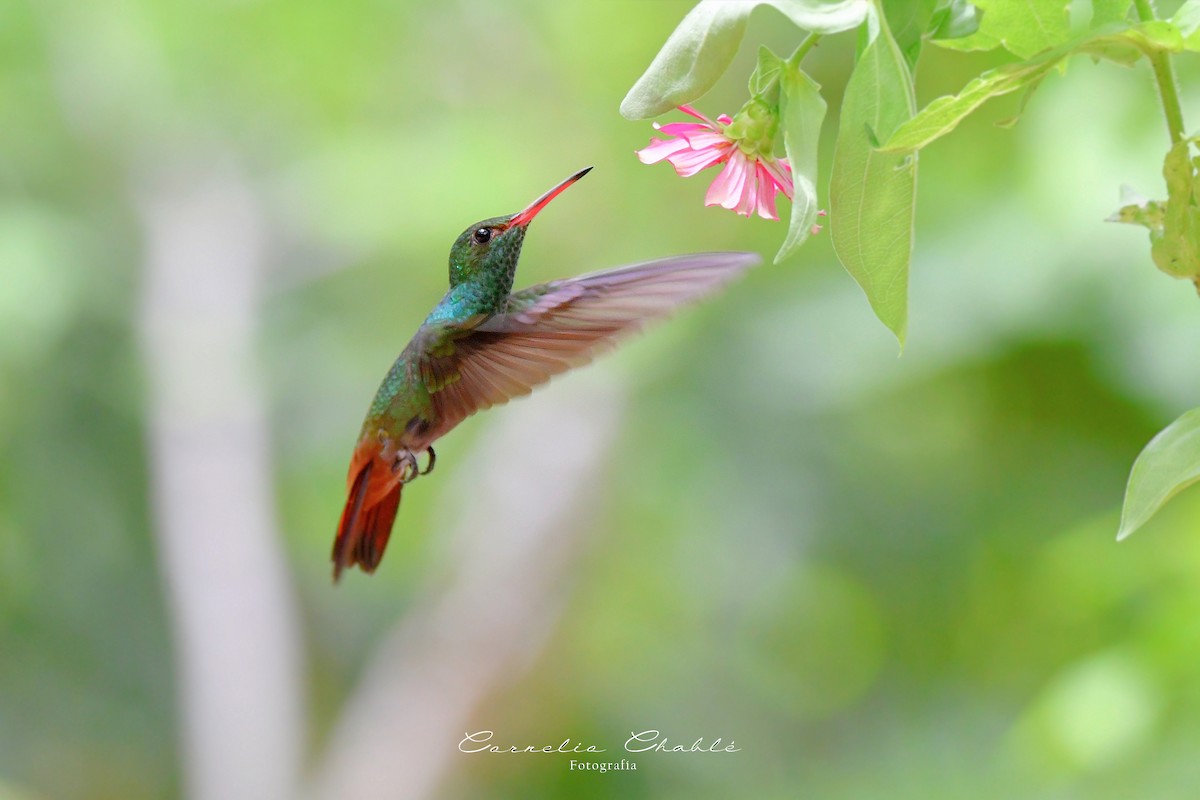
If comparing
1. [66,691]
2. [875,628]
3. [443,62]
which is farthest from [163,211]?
[875,628]

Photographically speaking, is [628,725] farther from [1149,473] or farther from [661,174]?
[1149,473]

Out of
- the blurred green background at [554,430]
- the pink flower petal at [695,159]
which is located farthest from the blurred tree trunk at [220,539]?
the pink flower petal at [695,159]

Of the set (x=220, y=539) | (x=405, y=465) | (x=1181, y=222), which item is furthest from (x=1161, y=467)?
(x=220, y=539)

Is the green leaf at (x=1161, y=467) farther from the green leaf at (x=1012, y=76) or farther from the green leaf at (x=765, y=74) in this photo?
the green leaf at (x=765, y=74)

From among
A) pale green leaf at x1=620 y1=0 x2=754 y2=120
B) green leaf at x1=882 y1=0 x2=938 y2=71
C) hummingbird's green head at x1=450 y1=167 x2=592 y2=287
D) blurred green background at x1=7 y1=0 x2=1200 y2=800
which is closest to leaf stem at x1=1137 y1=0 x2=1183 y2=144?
green leaf at x1=882 y1=0 x2=938 y2=71

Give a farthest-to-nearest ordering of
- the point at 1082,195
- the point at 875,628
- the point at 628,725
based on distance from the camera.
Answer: the point at 628,725
the point at 875,628
the point at 1082,195

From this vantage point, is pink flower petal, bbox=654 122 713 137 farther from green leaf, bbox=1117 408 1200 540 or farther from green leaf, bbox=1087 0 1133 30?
green leaf, bbox=1117 408 1200 540
